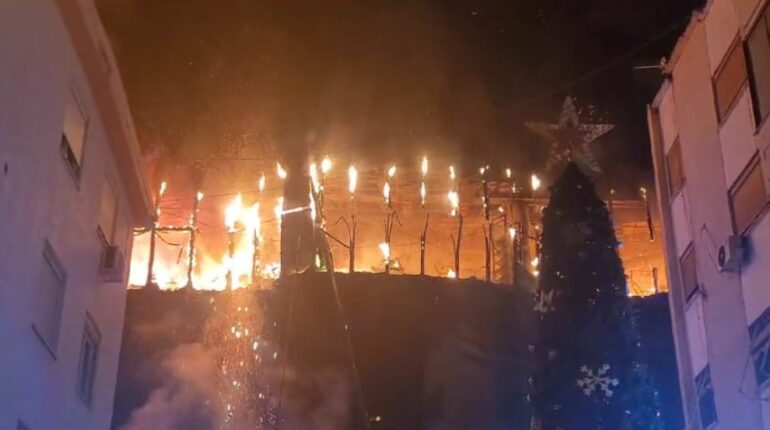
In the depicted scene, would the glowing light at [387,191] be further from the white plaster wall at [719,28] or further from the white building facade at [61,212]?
the white plaster wall at [719,28]

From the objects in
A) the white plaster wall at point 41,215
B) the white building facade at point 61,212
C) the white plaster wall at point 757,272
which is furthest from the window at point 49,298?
the white plaster wall at point 757,272

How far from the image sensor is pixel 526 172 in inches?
1442

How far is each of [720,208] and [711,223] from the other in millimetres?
611

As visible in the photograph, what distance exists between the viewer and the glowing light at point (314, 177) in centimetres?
3594

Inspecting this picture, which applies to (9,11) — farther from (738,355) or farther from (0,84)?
(738,355)

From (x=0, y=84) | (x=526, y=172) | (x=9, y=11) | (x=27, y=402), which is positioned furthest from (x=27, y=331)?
(x=526, y=172)

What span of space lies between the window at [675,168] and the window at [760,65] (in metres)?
3.98

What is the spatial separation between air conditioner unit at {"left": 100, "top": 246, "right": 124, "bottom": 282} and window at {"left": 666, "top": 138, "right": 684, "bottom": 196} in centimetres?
1119

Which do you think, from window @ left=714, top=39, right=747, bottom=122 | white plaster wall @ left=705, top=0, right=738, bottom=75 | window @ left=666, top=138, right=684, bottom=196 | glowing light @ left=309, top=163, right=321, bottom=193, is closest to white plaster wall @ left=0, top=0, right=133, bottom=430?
window @ left=714, top=39, right=747, bottom=122

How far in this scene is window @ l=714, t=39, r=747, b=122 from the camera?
15875mm

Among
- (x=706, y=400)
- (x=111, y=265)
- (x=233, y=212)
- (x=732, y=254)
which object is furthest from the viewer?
(x=233, y=212)

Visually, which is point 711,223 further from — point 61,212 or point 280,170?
point 280,170

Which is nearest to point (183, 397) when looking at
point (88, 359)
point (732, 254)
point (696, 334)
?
point (88, 359)

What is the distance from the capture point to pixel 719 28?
55.7ft
